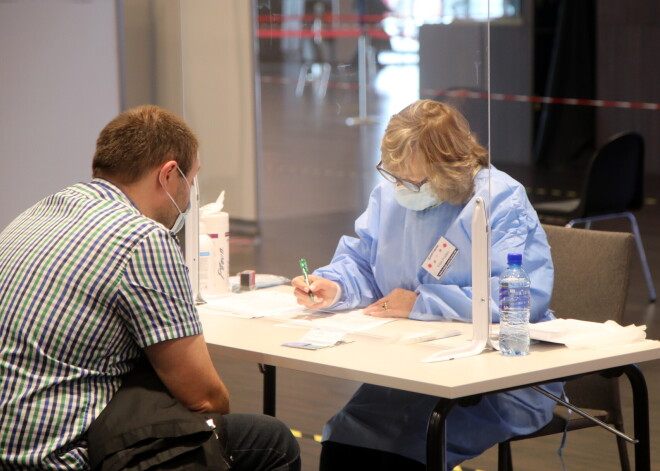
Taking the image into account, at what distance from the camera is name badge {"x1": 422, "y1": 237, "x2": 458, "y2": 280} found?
2.51 m

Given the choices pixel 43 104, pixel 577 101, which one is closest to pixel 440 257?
pixel 43 104

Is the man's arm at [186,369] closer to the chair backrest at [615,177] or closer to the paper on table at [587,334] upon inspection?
the paper on table at [587,334]

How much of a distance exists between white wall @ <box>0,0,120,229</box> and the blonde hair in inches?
90.0

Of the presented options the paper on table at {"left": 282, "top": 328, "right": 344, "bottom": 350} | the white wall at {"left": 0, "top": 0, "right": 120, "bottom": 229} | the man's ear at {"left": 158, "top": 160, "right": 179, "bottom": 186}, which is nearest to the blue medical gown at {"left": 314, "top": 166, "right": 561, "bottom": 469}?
the paper on table at {"left": 282, "top": 328, "right": 344, "bottom": 350}

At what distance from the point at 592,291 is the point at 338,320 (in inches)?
26.6

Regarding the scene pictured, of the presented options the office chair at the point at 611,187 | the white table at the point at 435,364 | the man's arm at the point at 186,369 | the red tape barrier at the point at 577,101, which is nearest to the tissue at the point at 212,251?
the white table at the point at 435,364

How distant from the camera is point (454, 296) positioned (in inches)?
98.0

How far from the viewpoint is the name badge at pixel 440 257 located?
2510mm

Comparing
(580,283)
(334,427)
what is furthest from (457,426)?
(580,283)

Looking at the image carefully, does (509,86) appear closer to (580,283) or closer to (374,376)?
(580,283)

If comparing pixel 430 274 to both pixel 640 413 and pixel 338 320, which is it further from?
pixel 640 413

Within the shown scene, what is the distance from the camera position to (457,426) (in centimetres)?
244

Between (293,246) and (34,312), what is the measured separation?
187 inches

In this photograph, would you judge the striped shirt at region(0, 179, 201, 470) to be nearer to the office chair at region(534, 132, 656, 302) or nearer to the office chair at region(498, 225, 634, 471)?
the office chair at region(498, 225, 634, 471)
